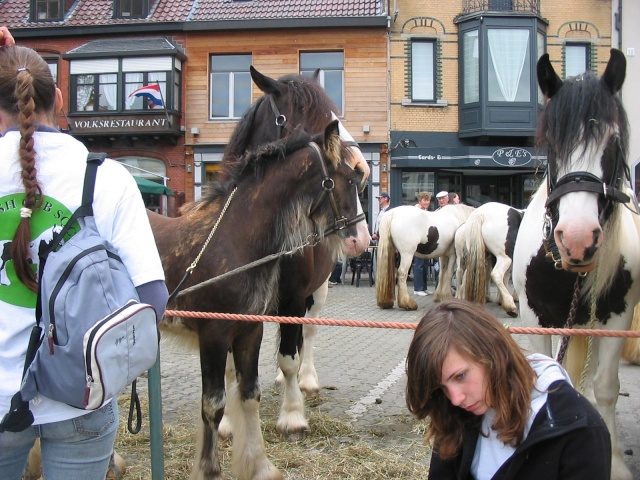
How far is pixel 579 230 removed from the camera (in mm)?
2607

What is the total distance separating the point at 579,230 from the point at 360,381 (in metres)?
3.65

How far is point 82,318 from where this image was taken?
1504mm

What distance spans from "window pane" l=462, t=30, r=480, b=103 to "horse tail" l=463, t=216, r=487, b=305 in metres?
10.8

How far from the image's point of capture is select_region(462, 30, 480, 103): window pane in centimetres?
1912

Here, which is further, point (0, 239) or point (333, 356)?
point (333, 356)

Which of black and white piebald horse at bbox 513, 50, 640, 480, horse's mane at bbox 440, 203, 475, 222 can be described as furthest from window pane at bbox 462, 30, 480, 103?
black and white piebald horse at bbox 513, 50, 640, 480

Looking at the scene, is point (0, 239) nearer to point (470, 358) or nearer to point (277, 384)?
point (470, 358)

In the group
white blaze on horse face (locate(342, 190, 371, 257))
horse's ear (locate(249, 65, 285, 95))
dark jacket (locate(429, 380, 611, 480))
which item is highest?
horse's ear (locate(249, 65, 285, 95))

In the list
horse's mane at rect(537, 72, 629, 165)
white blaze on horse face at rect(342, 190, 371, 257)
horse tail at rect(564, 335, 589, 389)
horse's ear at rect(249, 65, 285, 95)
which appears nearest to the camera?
horse's mane at rect(537, 72, 629, 165)

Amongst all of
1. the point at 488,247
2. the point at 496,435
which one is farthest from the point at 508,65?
the point at 496,435

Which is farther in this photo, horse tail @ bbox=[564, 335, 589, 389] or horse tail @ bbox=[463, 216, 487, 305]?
horse tail @ bbox=[463, 216, 487, 305]

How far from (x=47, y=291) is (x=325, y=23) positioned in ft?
62.8

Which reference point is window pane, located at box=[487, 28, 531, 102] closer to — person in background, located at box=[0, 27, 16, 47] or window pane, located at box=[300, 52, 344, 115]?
window pane, located at box=[300, 52, 344, 115]

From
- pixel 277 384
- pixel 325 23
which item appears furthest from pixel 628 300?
pixel 325 23
